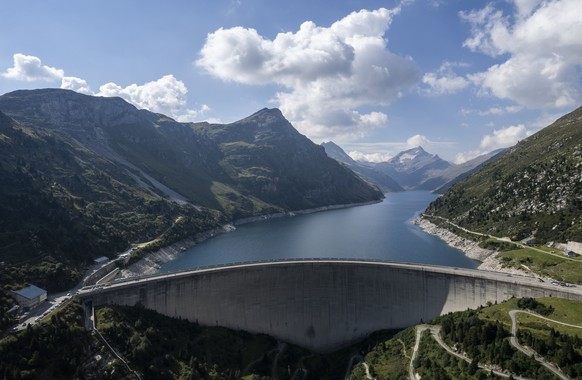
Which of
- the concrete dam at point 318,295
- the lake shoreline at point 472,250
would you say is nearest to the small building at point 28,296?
the concrete dam at point 318,295

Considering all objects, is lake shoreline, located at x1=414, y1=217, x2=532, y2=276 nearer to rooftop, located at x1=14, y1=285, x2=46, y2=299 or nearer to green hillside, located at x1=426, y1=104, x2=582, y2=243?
green hillside, located at x1=426, y1=104, x2=582, y2=243

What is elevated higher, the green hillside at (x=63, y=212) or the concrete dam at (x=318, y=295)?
the green hillside at (x=63, y=212)

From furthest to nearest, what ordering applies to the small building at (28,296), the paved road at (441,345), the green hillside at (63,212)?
the green hillside at (63,212) < the small building at (28,296) < the paved road at (441,345)

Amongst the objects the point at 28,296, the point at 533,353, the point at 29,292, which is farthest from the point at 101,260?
the point at 533,353

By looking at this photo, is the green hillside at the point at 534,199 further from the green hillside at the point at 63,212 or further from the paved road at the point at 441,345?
the green hillside at the point at 63,212

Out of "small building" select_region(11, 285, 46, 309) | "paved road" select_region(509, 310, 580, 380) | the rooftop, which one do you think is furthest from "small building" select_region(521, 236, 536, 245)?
the rooftop

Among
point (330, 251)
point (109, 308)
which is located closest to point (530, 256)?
point (330, 251)

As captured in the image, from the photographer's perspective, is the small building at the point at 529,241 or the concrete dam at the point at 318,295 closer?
the concrete dam at the point at 318,295

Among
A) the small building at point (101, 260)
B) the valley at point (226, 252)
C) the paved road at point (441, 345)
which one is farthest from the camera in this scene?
the small building at point (101, 260)
